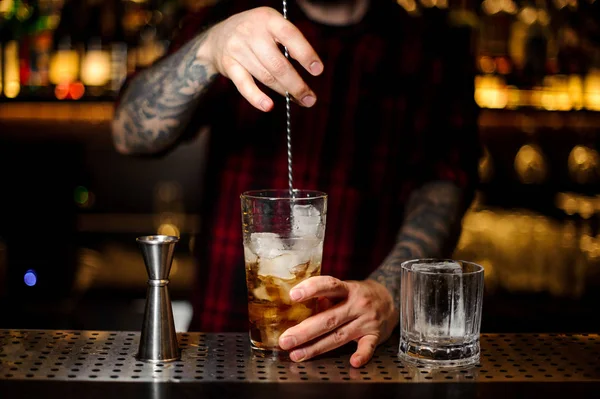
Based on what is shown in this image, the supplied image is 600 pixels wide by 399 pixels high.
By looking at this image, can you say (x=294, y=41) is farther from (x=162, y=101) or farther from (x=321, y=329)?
(x=162, y=101)

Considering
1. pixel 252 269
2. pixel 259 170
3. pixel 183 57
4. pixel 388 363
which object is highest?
pixel 183 57

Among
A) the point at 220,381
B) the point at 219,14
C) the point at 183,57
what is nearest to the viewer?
the point at 220,381

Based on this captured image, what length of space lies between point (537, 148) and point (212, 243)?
6.62 feet

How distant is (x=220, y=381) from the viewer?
1.30m

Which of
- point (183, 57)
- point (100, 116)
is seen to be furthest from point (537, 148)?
point (183, 57)

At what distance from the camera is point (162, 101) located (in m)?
1.97

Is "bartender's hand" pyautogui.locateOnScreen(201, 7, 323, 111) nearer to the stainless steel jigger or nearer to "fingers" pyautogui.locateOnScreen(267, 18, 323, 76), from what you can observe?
"fingers" pyautogui.locateOnScreen(267, 18, 323, 76)

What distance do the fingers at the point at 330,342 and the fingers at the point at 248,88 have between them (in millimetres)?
377

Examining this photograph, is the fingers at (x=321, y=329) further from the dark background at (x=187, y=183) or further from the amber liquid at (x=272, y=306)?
the dark background at (x=187, y=183)

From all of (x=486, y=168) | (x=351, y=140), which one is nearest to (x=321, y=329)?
(x=351, y=140)

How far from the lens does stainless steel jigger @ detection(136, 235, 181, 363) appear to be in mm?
1387

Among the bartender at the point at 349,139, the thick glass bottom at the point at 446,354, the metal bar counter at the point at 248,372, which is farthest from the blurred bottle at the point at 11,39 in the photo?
the thick glass bottom at the point at 446,354

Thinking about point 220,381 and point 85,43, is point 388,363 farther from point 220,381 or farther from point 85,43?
point 85,43

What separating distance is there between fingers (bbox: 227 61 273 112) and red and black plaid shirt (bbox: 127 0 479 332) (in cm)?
65
